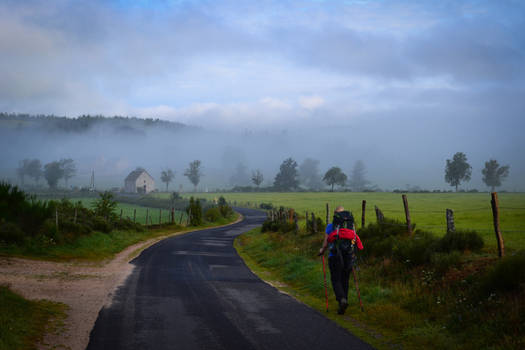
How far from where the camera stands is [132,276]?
1563 centimetres

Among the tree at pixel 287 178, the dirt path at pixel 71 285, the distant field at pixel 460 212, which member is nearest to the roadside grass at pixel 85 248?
the dirt path at pixel 71 285

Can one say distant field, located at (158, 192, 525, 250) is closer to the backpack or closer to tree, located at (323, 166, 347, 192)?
the backpack

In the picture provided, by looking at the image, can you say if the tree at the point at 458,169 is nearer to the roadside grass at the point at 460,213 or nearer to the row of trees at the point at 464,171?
the row of trees at the point at 464,171

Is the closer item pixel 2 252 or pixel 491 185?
pixel 2 252

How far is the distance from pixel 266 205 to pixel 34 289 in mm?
87957

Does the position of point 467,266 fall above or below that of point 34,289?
above

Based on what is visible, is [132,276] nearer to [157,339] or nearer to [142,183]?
[157,339]

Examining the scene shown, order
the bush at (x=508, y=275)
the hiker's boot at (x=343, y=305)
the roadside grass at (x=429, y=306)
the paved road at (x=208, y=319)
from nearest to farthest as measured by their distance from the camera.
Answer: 1. the paved road at (x=208, y=319)
2. the roadside grass at (x=429, y=306)
3. the bush at (x=508, y=275)
4. the hiker's boot at (x=343, y=305)

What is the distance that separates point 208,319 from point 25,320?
3.41m

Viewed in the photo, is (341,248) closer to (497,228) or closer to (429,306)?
(429,306)

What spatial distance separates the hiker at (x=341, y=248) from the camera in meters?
10.2

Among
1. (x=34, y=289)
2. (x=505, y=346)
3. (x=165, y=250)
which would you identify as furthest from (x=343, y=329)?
(x=165, y=250)

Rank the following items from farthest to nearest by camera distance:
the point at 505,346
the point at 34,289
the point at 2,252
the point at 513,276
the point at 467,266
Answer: the point at 2,252
the point at 34,289
the point at 467,266
the point at 513,276
the point at 505,346

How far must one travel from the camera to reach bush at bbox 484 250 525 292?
28.0 ft
